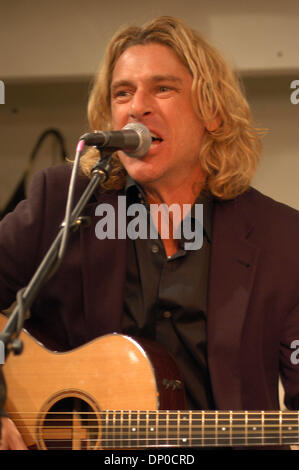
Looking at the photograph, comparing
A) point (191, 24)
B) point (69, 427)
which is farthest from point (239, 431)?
point (191, 24)

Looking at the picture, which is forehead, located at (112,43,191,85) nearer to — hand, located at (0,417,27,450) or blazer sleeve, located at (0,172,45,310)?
blazer sleeve, located at (0,172,45,310)

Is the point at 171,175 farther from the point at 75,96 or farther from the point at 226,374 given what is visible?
the point at 75,96

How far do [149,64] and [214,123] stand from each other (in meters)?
0.34

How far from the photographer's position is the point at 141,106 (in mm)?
2084

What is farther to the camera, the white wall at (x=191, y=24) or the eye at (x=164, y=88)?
the white wall at (x=191, y=24)

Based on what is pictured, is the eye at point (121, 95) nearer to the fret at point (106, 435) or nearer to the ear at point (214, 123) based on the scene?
the ear at point (214, 123)

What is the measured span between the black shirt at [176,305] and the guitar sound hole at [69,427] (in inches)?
12.7

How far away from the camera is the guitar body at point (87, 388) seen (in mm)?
1780

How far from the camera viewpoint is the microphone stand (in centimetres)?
135

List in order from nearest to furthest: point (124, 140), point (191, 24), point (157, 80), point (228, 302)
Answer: point (124, 140)
point (228, 302)
point (157, 80)
point (191, 24)

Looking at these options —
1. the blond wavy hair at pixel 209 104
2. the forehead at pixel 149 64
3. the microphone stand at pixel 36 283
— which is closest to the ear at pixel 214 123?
the blond wavy hair at pixel 209 104

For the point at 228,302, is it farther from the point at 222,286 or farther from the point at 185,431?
the point at 185,431

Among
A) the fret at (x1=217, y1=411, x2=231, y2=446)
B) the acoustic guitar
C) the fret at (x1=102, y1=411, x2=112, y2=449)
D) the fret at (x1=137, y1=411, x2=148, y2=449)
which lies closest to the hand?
the acoustic guitar

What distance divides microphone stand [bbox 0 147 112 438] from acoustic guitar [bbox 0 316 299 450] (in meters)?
0.48
